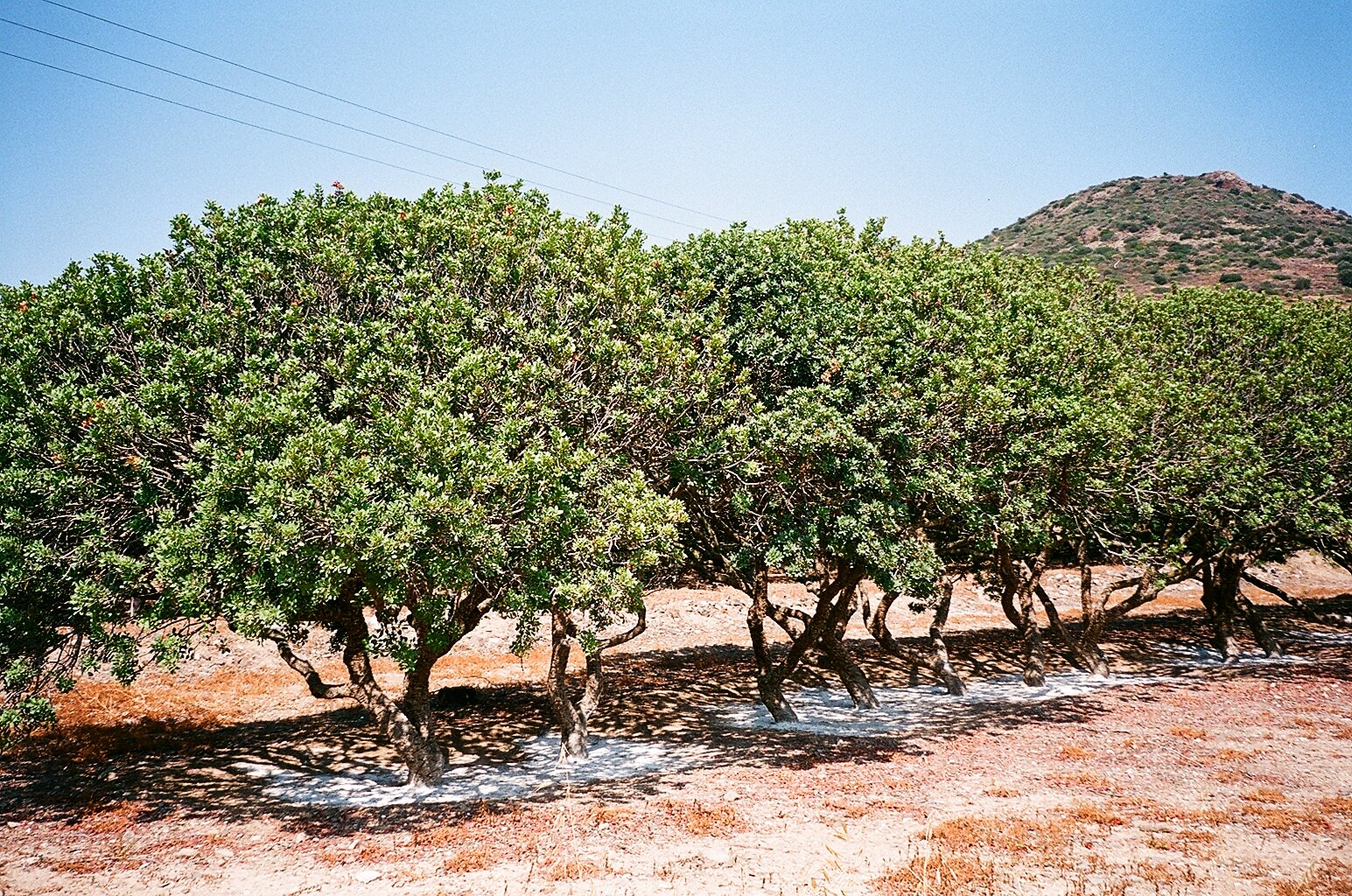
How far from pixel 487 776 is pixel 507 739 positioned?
11.9 ft

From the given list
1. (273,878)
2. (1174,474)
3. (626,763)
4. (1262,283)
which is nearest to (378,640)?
(273,878)

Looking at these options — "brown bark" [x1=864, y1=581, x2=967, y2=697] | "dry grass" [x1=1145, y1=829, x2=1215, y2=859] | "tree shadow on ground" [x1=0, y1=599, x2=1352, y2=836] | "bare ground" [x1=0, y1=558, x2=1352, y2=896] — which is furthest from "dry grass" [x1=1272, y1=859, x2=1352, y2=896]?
"brown bark" [x1=864, y1=581, x2=967, y2=697]

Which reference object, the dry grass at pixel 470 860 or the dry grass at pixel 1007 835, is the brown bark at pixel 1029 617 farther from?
the dry grass at pixel 470 860

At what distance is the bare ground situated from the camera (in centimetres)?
1209

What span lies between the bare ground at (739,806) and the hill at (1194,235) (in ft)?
210

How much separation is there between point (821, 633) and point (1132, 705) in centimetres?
926

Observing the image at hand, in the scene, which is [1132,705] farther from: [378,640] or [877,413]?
[378,640]

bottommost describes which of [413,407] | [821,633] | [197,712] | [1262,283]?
[197,712]

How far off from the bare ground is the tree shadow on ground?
111 millimetres

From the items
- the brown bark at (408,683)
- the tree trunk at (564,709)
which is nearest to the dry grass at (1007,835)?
the tree trunk at (564,709)

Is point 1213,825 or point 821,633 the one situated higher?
point 821,633

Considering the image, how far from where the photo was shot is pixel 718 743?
2148 centimetres

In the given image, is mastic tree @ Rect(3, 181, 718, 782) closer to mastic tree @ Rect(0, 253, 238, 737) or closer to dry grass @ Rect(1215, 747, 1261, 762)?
mastic tree @ Rect(0, 253, 238, 737)

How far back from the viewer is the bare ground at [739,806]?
12094mm
